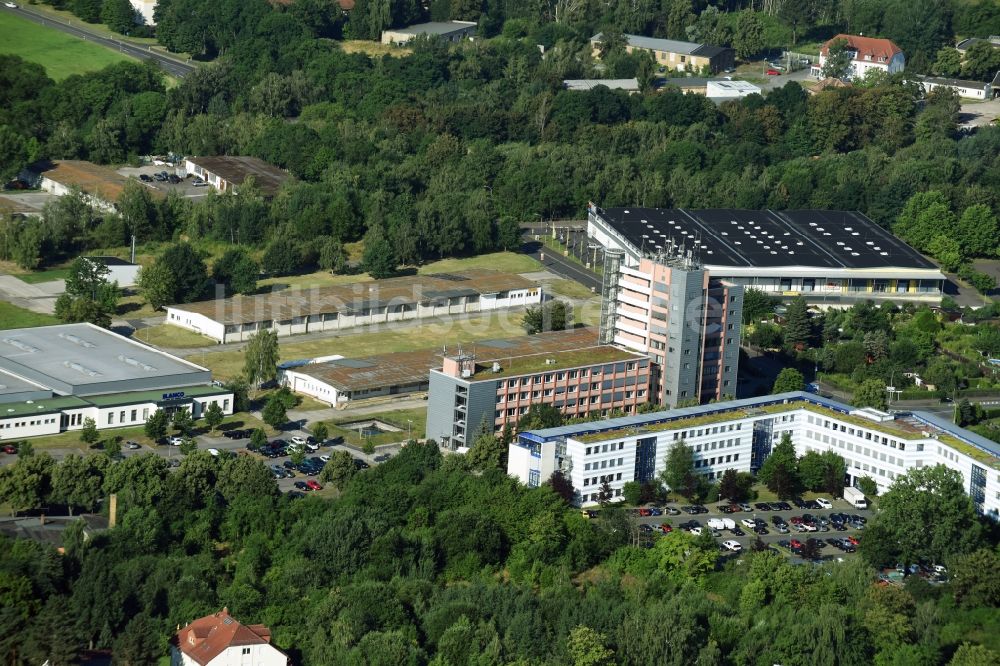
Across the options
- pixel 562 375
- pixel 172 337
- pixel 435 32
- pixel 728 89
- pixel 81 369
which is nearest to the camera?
pixel 562 375

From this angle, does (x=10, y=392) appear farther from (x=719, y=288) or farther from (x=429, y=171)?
(x=429, y=171)

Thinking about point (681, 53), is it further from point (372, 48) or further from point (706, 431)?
point (706, 431)

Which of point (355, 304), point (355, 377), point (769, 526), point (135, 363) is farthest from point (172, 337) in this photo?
point (769, 526)

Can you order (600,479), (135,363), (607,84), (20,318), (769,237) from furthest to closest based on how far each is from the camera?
(607,84) → (769,237) → (20,318) → (135,363) → (600,479)

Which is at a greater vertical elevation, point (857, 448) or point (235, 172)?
point (235, 172)

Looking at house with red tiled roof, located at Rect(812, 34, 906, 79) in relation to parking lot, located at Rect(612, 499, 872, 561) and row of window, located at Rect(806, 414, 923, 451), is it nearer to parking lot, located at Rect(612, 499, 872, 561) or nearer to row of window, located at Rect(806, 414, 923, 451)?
row of window, located at Rect(806, 414, 923, 451)

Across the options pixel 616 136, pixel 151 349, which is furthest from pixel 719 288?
pixel 616 136
